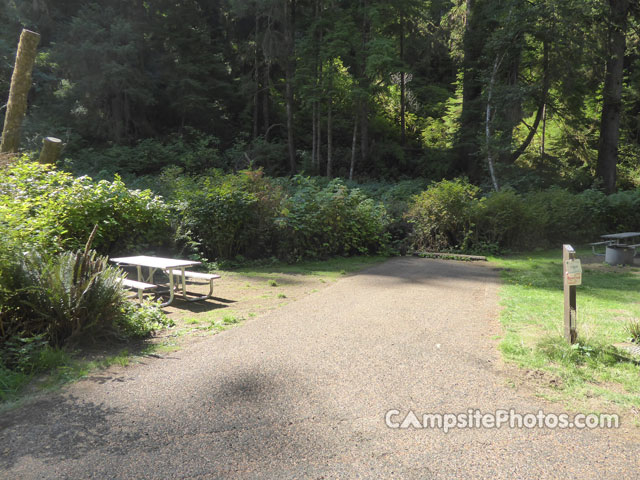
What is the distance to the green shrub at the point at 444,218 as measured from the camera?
12.5m

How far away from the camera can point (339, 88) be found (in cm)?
2500

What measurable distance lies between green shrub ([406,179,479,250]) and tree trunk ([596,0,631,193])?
1086 cm

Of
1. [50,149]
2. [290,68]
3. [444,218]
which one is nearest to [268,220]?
[444,218]

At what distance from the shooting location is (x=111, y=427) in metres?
3.18

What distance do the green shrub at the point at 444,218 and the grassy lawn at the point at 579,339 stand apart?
3836 mm

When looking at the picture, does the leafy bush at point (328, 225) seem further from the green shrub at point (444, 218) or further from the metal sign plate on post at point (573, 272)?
the metal sign plate on post at point (573, 272)

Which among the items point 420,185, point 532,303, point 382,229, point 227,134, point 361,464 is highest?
point 227,134

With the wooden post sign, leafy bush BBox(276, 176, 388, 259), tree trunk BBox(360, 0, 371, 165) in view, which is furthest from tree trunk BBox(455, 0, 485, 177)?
the wooden post sign

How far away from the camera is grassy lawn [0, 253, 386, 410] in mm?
3928

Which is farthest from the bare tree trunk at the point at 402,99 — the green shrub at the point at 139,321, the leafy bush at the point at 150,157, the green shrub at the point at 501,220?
the green shrub at the point at 139,321

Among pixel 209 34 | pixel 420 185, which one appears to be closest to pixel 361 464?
pixel 420 185

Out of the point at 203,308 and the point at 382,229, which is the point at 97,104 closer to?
the point at 382,229

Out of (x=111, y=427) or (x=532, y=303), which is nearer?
(x=111, y=427)

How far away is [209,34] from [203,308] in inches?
1046
